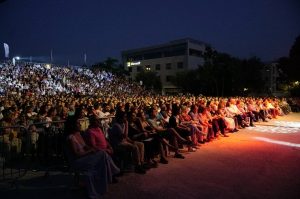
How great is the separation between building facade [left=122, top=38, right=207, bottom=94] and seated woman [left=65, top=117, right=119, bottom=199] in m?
62.9

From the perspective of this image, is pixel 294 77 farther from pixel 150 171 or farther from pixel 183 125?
pixel 150 171

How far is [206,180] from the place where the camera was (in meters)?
6.59

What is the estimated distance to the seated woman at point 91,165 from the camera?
572cm

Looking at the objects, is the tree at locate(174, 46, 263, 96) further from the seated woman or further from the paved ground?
the seated woman

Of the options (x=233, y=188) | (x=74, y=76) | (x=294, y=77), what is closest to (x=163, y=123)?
(x=233, y=188)

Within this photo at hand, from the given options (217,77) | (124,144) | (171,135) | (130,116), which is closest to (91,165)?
(124,144)

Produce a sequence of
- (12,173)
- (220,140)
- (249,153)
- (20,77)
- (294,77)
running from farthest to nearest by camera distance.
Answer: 1. (294,77)
2. (20,77)
3. (220,140)
4. (249,153)
5. (12,173)

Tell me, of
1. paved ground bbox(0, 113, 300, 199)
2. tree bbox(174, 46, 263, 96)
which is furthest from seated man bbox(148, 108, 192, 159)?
tree bbox(174, 46, 263, 96)

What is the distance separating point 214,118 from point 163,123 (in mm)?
3089

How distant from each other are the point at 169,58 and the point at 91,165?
7070 cm

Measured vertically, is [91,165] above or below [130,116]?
below

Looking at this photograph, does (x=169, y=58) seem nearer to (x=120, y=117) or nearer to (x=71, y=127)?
(x=120, y=117)

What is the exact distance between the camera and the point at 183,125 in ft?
33.8

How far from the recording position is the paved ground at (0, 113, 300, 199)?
18.9ft
